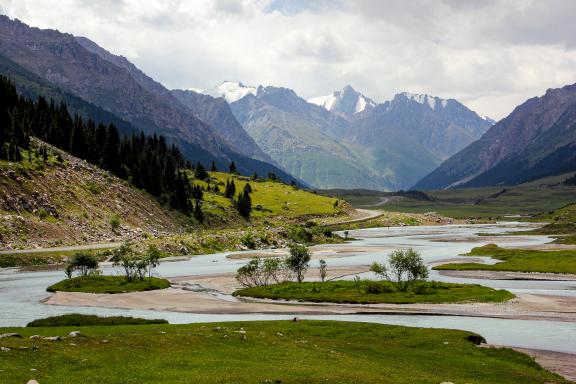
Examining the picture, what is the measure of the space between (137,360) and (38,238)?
11087 cm

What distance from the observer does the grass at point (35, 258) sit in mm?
111688

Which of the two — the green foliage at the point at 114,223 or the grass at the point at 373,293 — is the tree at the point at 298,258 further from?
the green foliage at the point at 114,223

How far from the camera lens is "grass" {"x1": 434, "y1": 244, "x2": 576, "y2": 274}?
115500 millimetres

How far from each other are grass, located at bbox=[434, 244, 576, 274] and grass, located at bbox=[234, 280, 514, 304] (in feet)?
121

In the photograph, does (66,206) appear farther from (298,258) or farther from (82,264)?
(298,258)

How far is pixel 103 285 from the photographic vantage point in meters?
92.4

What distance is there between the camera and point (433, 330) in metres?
53.5

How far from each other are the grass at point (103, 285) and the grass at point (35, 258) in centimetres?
2734

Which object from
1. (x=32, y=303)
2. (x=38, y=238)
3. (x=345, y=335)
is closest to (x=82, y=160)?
(x=38, y=238)

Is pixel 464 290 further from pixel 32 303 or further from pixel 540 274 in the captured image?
pixel 32 303

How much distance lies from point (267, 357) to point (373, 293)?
4685cm

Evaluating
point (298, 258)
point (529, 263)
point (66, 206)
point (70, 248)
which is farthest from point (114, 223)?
point (529, 263)

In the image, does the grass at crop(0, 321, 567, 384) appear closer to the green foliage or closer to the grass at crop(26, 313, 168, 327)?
the grass at crop(26, 313, 168, 327)

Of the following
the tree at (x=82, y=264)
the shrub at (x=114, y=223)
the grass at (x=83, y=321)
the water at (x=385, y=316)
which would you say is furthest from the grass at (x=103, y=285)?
the shrub at (x=114, y=223)
